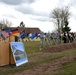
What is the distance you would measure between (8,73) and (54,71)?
7.62 feet

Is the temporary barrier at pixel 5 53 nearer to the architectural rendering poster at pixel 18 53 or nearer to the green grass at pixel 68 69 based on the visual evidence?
the architectural rendering poster at pixel 18 53

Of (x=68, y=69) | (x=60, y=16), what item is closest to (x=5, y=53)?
(x=68, y=69)

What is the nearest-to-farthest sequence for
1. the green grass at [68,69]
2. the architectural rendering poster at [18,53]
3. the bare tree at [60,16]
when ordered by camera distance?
the green grass at [68,69] → the architectural rendering poster at [18,53] → the bare tree at [60,16]

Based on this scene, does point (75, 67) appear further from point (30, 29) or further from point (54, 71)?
point (30, 29)

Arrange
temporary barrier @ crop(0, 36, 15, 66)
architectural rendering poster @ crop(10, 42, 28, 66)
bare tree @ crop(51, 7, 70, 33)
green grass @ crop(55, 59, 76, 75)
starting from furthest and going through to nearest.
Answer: bare tree @ crop(51, 7, 70, 33) < architectural rendering poster @ crop(10, 42, 28, 66) < temporary barrier @ crop(0, 36, 15, 66) < green grass @ crop(55, 59, 76, 75)

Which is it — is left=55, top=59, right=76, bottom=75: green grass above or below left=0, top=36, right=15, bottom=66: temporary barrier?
below

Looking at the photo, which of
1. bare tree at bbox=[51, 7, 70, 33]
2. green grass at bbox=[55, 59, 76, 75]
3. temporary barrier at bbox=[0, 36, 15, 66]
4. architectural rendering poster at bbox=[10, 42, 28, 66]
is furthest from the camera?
bare tree at bbox=[51, 7, 70, 33]

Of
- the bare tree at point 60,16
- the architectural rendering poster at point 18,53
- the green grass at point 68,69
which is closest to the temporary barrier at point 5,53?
the architectural rendering poster at point 18,53

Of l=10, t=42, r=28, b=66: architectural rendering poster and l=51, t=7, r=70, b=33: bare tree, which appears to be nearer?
l=10, t=42, r=28, b=66: architectural rendering poster

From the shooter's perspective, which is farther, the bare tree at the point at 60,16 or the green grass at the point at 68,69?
the bare tree at the point at 60,16

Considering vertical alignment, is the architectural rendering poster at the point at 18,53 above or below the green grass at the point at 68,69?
above

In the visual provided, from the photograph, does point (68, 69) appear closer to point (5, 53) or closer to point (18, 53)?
point (18, 53)

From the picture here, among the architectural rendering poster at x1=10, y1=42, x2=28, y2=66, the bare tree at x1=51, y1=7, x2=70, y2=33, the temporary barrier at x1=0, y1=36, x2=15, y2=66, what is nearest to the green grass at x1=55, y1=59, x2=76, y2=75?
the architectural rendering poster at x1=10, y1=42, x2=28, y2=66

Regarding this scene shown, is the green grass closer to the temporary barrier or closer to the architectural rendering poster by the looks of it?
the architectural rendering poster
